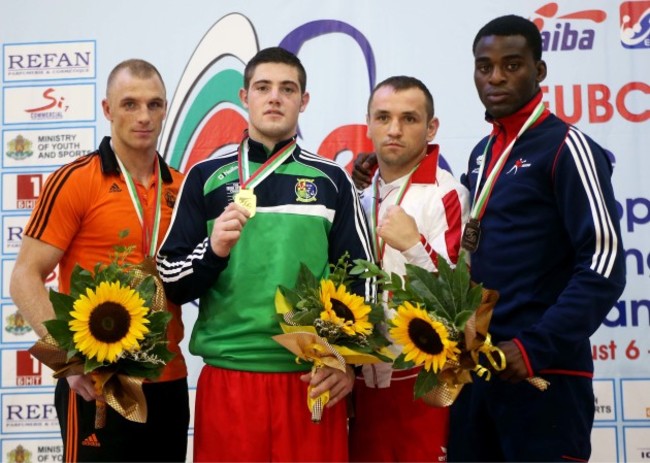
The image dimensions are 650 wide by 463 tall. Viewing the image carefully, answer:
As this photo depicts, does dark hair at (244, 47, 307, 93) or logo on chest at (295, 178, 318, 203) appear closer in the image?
logo on chest at (295, 178, 318, 203)

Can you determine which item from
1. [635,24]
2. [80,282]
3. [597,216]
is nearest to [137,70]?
[80,282]

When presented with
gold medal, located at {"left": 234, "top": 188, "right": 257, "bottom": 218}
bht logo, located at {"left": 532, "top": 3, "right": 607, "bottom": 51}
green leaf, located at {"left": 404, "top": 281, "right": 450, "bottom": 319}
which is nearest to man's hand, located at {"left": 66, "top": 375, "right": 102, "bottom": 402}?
gold medal, located at {"left": 234, "top": 188, "right": 257, "bottom": 218}

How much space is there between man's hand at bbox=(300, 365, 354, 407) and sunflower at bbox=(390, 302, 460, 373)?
0.92ft

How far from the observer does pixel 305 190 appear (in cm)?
265

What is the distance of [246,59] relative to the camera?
158 inches

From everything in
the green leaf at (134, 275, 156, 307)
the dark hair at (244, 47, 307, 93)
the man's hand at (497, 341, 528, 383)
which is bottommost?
the man's hand at (497, 341, 528, 383)

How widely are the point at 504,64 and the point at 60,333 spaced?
1699 mm

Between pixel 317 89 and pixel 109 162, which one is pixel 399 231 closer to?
pixel 109 162

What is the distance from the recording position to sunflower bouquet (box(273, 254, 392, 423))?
2381mm

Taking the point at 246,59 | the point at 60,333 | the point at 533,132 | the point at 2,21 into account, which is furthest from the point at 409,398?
the point at 2,21

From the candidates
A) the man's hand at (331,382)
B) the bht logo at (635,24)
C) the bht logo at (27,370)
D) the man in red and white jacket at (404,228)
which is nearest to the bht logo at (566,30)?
the bht logo at (635,24)

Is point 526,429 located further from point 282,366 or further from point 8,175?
point 8,175

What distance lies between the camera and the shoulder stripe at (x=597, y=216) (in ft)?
7.75

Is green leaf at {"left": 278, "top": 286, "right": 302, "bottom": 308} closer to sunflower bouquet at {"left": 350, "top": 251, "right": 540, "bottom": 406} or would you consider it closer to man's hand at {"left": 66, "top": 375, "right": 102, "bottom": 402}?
sunflower bouquet at {"left": 350, "top": 251, "right": 540, "bottom": 406}
